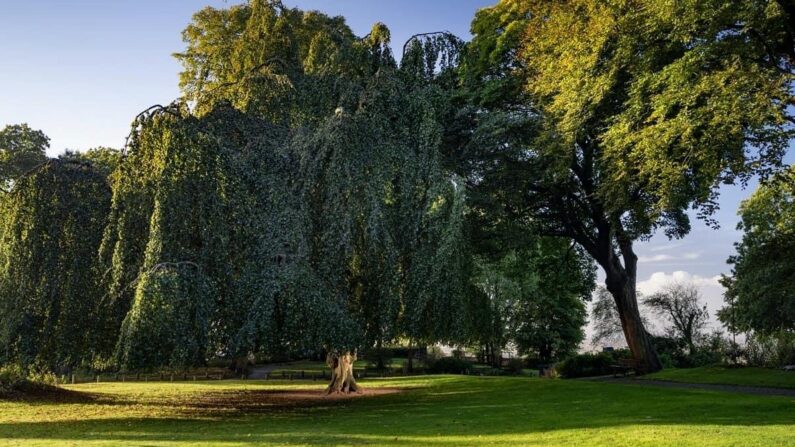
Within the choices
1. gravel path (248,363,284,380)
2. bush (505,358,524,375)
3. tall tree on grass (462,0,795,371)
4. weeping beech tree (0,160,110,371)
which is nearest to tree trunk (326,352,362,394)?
tall tree on grass (462,0,795,371)

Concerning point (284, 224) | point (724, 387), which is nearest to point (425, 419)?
point (284, 224)

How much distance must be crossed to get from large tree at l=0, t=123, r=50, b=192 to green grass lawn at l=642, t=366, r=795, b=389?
112ft

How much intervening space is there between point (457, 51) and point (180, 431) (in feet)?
48.1

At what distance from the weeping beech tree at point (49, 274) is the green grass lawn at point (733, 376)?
20.8m

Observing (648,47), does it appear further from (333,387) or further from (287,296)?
(333,387)

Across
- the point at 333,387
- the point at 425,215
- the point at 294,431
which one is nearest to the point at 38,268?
the point at 294,431

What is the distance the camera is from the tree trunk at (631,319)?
2614 cm

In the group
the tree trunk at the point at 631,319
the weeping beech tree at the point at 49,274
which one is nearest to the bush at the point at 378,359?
the tree trunk at the point at 631,319

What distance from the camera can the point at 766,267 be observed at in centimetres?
2719

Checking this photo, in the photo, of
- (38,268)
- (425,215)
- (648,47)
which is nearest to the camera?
(38,268)

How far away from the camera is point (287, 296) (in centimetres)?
1234

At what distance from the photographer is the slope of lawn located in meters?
10.4

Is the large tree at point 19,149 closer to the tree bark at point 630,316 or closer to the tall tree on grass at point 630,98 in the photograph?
the tall tree on grass at point 630,98

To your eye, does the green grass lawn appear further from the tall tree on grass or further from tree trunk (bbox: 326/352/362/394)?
tree trunk (bbox: 326/352/362/394)
